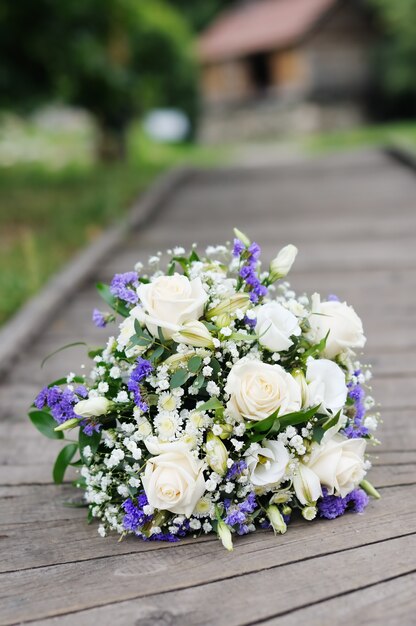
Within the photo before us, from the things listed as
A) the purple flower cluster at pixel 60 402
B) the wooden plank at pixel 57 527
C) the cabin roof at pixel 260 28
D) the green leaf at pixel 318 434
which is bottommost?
the cabin roof at pixel 260 28

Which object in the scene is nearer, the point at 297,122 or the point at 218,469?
the point at 218,469

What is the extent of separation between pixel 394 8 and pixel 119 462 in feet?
91.2

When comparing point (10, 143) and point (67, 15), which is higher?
point (67, 15)

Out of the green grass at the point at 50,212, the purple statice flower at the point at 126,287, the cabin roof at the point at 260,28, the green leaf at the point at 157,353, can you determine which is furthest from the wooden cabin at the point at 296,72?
the green leaf at the point at 157,353

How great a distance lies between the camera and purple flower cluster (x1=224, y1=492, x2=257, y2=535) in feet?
7.03

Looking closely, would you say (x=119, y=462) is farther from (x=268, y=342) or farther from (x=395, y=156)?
(x=395, y=156)

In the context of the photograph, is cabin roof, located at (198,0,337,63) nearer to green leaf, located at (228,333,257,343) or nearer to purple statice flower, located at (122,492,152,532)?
green leaf, located at (228,333,257,343)

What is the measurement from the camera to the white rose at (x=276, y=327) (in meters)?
2.21

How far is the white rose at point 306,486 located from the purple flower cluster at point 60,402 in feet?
2.13

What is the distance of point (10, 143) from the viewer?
22469 mm

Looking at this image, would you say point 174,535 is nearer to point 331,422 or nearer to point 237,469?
point 237,469

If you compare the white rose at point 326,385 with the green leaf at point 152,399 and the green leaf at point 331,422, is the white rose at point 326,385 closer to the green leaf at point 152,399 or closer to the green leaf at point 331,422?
the green leaf at point 331,422

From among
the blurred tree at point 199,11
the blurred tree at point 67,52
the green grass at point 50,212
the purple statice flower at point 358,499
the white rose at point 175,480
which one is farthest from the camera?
the blurred tree at point 199,11

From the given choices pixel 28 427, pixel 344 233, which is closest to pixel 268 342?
pixel 28 427
